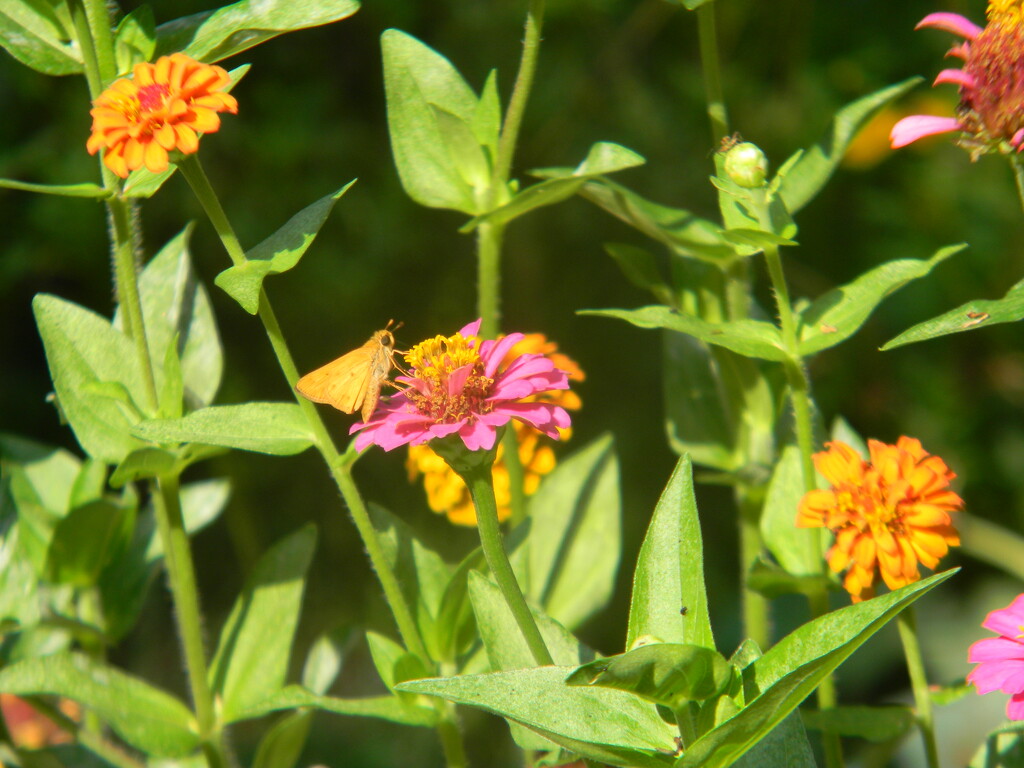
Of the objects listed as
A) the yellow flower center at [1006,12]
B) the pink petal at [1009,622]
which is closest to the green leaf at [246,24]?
the yellow flower center at [1006,12]

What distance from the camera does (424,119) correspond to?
731mm

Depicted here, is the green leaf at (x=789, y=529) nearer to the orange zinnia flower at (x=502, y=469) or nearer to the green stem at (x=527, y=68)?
the orange zinnia flower at (x=502, y=469)

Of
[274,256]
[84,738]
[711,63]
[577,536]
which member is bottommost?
[84,738]

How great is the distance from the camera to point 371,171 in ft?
4.33

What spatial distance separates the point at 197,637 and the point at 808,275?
87 cm

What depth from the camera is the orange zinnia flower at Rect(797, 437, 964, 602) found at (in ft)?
1.87

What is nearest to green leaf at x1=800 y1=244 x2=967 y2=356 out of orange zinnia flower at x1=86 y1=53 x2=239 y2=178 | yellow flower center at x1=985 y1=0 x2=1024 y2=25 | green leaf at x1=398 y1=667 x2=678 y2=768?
yellow flower center at x1=985 y1=0 x2=1024 y2=25

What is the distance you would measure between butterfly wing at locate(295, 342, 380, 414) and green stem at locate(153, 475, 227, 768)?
158 mm

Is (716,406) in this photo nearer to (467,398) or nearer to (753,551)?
(753,551)

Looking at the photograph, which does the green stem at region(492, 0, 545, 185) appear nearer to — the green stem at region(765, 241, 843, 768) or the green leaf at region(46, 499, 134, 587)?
the green stem at region(765, 241, 843, 768)

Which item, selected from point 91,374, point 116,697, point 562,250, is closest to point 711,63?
point 91,374

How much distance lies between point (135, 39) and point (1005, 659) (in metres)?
0.57

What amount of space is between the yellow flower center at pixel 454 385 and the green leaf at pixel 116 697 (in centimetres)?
28

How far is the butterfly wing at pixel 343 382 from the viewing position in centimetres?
57
